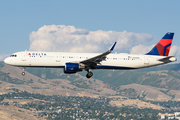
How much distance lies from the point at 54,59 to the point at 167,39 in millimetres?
31069

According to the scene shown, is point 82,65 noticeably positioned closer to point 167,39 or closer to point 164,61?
point 164,61

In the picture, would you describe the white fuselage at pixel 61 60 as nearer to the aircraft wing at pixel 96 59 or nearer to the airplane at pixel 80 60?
the airplane at pixel 80 60

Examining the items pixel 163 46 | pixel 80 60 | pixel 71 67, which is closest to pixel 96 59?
pixel 80 60

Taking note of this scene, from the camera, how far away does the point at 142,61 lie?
73500 millimetres

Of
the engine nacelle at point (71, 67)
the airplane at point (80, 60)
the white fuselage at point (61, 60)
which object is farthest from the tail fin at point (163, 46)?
the engine nacelle at point (71, 67)

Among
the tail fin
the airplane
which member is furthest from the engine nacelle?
the tail fin

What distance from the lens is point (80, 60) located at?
225 feet

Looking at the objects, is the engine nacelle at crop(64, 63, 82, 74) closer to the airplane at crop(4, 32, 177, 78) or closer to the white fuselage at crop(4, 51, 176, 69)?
the airplane at crop(4, 32, 177, 78)

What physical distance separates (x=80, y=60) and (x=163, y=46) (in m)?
23.5

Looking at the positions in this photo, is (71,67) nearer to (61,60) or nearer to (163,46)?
(61,60)

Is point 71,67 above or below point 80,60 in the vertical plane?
below

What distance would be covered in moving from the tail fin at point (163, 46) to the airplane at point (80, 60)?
11.0 feet

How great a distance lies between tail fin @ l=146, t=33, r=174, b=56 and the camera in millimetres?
77312

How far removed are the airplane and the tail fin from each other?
3.35 metres
